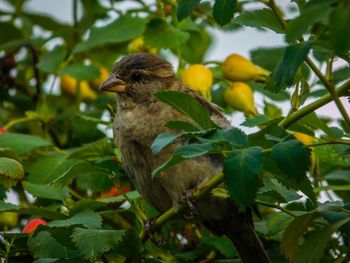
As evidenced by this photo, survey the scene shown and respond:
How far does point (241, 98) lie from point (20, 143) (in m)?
0.71

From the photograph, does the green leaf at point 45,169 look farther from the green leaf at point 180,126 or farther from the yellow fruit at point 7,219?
the green leaf at point 180,126

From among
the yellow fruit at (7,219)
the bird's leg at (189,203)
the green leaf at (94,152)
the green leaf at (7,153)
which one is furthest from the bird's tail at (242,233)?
the green leaf at (7,153)

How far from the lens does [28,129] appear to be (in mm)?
3357

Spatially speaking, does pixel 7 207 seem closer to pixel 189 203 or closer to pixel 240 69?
pixel 189 203

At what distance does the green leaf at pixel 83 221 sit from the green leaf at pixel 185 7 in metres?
0.59

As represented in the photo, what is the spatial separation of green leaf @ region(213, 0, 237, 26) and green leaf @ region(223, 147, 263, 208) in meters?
0.28

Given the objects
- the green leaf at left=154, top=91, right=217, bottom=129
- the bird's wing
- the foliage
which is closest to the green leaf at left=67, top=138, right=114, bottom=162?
the foliage

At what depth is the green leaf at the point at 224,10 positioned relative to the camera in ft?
5.86

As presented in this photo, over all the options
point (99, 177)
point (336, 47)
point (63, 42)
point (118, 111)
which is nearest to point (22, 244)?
point (99, 177)

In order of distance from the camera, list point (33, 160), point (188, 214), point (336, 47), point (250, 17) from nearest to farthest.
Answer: point (336, 47) → point (250, 17) → point (188, 214) → point (33, 160)

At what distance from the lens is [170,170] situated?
2.72m

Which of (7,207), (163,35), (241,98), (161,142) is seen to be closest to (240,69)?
(241,98)

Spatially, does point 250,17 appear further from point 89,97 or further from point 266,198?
point 89,97

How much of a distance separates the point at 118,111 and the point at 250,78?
46cm
